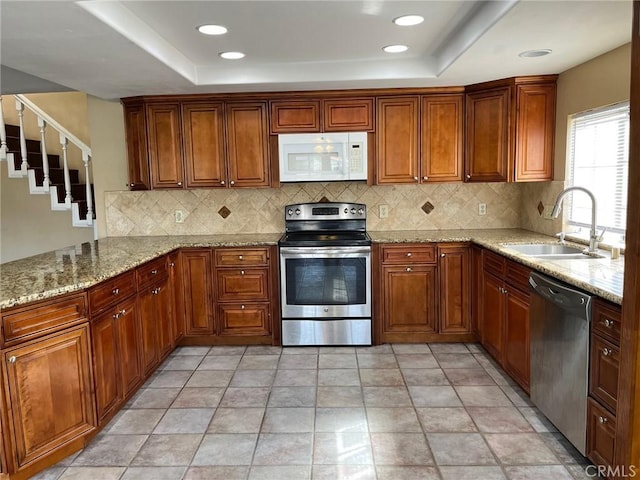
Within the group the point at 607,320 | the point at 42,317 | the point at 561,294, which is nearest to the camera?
the point at 607,320

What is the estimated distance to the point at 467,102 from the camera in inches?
158

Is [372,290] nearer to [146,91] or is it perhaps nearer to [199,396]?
[199,396]

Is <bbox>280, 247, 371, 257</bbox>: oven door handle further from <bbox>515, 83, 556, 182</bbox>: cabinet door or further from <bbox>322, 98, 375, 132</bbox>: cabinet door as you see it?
<bbox>515, 83, 556, 182</bbox>: cabinet door

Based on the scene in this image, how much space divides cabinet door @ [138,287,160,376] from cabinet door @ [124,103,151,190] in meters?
1.20

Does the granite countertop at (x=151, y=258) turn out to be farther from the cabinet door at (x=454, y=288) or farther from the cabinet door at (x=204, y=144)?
the cabinet door at (x=204, y=144)

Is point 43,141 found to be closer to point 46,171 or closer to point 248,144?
point 46,171

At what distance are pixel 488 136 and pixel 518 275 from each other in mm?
1419

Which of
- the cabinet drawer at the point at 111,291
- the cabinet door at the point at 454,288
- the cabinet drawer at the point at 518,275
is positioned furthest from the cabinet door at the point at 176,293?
the cabinet drawer at the point at 518,275

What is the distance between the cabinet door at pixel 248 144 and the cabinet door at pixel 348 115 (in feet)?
1.78

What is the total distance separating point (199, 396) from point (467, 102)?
3121 millimetres

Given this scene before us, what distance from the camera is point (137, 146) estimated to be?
162 inches

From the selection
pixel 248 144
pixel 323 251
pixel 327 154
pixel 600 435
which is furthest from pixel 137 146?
pixel 600 435

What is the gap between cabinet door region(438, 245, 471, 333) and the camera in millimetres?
3934

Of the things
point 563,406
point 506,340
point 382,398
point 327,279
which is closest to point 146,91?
point 327,279
